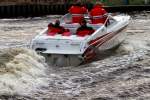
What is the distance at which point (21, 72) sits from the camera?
10789mm

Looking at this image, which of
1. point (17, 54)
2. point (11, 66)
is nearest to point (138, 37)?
point (17, 54)

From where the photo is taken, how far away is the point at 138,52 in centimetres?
1508

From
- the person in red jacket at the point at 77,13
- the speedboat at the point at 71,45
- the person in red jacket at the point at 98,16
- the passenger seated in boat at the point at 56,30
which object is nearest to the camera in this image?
the speedboat at the point at 71,45

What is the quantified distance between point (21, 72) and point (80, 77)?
1.60 metres

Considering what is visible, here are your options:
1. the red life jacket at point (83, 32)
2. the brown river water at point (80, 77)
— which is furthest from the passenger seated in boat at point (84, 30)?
the brown river water at point (80, 77)

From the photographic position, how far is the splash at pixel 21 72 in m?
9.71

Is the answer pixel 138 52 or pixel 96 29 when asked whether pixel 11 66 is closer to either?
pixel 96 29

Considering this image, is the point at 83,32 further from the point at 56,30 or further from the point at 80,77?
the point at 80,77

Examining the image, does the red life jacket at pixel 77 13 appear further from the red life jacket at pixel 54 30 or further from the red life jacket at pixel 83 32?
the red life jacket at pixel 83 32

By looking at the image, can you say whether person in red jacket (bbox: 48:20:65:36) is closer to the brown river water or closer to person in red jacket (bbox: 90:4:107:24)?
the brown river water

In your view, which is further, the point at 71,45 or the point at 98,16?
the point at 98,16

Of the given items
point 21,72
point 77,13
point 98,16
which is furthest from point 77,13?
point 21,72

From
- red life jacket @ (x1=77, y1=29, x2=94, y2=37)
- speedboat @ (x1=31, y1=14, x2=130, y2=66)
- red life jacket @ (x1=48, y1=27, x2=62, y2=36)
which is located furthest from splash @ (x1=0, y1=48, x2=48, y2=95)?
red life jacket @ (x1=77, y1=29, x2=94, y2=37)

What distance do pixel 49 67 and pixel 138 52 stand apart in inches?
145
